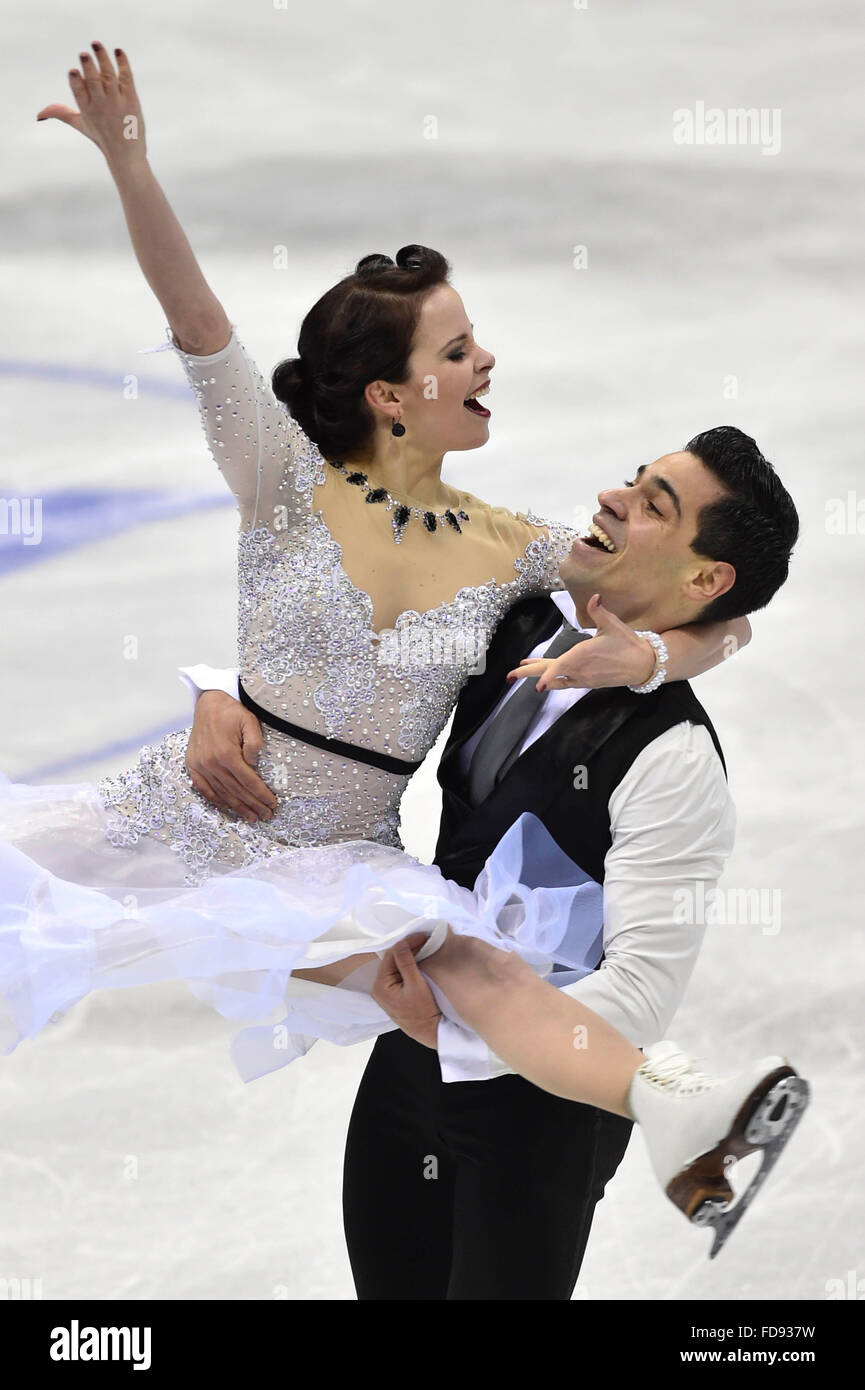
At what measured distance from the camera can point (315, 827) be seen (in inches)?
95.9

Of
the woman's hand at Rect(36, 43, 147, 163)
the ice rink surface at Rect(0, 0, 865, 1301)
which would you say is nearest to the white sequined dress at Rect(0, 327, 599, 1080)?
the woman's hand at Rect(36, 43, 147, 163)

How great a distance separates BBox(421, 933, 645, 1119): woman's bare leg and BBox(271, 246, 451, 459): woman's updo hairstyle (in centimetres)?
75

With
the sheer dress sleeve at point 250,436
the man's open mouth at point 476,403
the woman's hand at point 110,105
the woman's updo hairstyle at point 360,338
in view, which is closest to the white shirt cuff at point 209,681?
the sheer dress sleeve at point 250,436

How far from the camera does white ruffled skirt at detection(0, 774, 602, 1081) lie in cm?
215

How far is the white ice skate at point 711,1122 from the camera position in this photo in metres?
1.91

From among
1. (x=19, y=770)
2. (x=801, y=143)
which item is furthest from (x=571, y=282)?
(x=19, y=770)

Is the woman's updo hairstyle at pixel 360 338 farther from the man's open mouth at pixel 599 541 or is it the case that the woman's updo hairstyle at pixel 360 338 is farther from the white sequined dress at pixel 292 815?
the man's open mouth at pixel 599 541

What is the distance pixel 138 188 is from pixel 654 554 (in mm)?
811

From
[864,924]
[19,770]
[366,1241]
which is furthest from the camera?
[19,770]

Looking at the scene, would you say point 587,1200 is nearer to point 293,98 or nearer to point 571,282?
point 571,282

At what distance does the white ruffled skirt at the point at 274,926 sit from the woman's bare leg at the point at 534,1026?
39 millimetres

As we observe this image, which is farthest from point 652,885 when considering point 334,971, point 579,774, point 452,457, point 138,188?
point 452,457

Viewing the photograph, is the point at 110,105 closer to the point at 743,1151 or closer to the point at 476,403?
the point at 476,403

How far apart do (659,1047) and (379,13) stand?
19.0 ft
